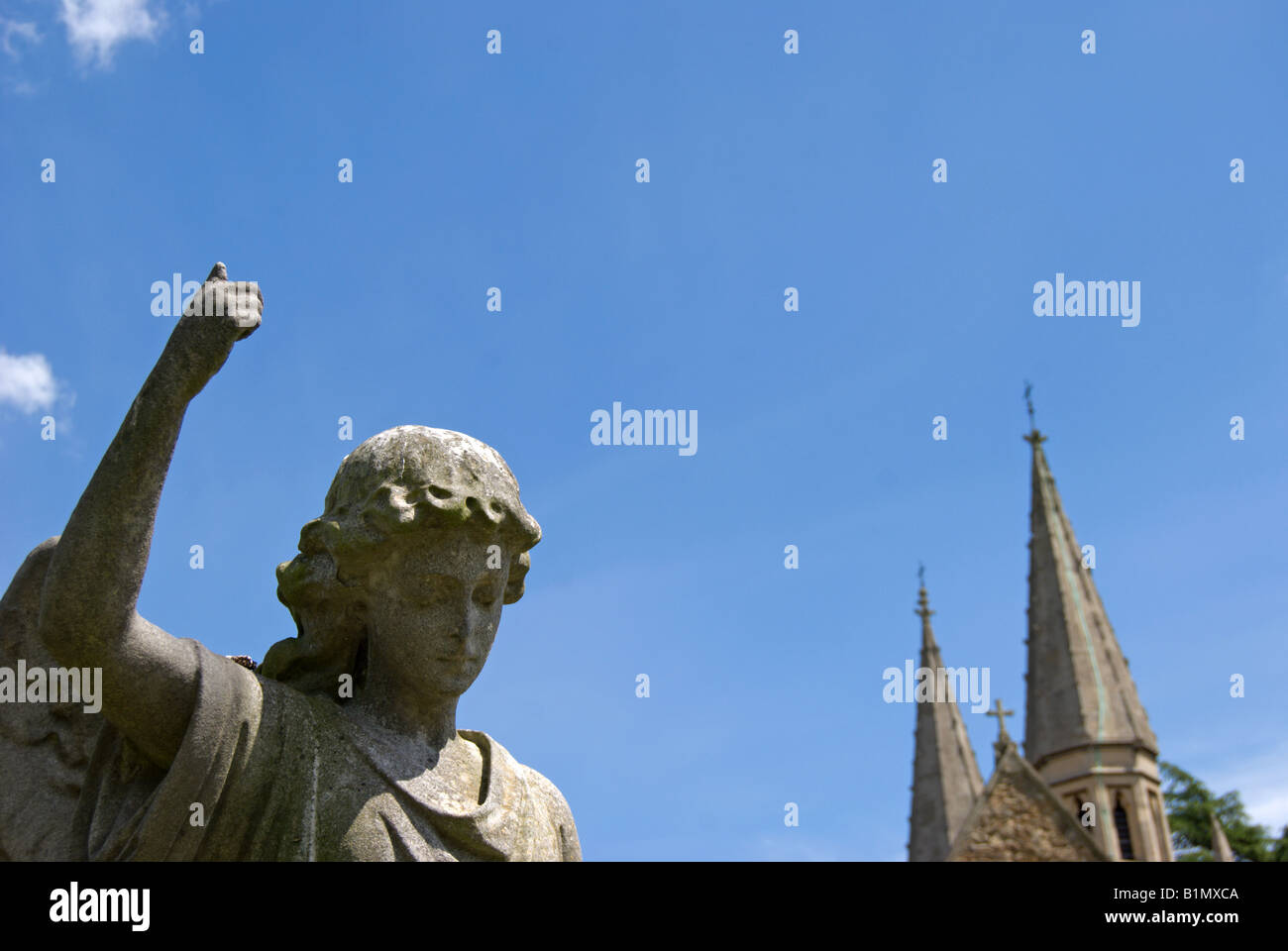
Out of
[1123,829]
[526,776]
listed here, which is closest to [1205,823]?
[1123,829]

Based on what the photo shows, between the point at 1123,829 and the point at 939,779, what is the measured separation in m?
11.8

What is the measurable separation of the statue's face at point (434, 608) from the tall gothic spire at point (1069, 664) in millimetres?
48345

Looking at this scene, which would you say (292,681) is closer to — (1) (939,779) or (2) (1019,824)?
(2) (1019,824)

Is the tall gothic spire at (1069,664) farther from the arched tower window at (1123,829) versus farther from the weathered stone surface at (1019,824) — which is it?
the weathered stone surface at (1019,824)

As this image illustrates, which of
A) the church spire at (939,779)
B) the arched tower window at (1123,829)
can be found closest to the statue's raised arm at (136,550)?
the arched tower window at (1123,829)

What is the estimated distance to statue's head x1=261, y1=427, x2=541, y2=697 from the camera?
3.65 meters

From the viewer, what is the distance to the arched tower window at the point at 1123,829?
46844 mm

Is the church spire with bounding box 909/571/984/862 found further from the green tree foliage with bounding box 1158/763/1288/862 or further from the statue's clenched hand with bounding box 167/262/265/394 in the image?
the statue's clenched hand with bounding box 167/262/265/394

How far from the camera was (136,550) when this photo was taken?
3.17 metres

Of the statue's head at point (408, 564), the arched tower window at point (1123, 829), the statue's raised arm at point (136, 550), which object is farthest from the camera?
the arched tower window at point (1123, 829)
